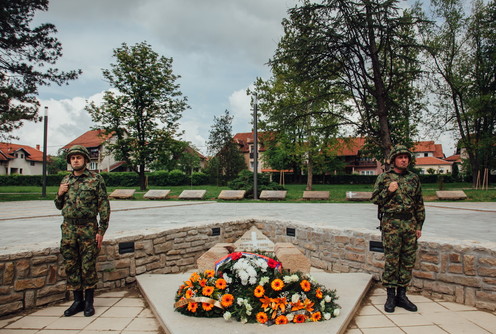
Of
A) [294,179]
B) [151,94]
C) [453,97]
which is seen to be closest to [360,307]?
[151,94]

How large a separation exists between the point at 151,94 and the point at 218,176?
14.5 m

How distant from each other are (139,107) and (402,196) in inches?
989

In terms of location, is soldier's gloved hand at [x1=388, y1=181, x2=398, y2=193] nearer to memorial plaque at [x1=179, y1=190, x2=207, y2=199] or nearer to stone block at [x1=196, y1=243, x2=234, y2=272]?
stone block at [x1=196, y1=243, x2=234, y2=272]

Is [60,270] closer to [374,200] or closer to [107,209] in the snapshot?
[107,209]

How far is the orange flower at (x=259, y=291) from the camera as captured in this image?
3393 millimetres

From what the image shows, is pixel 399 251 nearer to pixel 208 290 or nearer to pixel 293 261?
pixel 293 261

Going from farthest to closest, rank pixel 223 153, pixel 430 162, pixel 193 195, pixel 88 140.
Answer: pixel 430 162 < pixel 88 140 < pixel 223 153 < pixel 193 195

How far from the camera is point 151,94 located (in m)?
25.3

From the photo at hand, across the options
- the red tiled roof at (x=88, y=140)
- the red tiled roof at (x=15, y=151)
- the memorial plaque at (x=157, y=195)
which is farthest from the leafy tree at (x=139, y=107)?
the red tiled roof at (x=15, y=151)

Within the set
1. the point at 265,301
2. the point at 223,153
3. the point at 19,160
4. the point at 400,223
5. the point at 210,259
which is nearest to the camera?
the point at 265,301

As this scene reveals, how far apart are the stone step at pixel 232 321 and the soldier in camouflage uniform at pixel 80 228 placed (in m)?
0.82

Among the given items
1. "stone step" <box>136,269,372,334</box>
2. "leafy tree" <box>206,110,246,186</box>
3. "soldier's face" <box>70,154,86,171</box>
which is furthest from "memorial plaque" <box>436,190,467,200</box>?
"leafy tree" <box>206,110,246,186</box>

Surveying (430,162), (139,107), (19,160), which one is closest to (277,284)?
(139,107)

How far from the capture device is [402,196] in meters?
3.73
